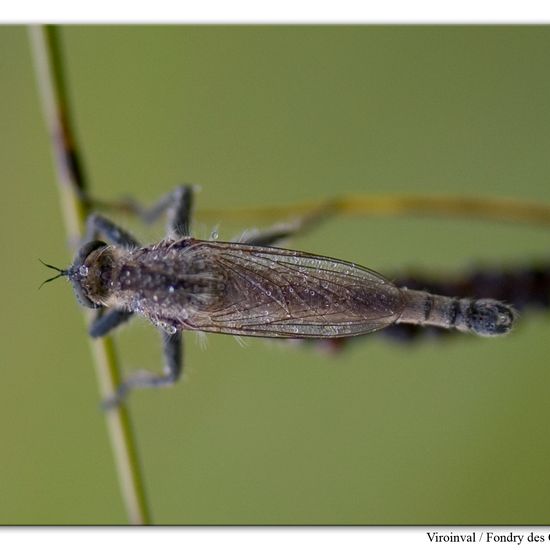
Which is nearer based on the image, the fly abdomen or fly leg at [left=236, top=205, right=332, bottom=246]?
the fly abdomen

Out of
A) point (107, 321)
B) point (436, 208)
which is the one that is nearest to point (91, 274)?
point (107, 321)

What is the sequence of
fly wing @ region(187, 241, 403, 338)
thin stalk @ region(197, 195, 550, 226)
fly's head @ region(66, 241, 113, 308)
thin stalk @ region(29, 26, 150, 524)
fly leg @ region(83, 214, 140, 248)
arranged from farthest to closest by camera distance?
fly leg @ region(83, 214, 140, 248) < fly's head @ region(66, 241, 113, 308) < fly wing @ region(187, 241, 403, 338) < thin stalk @ region(197, 195, 550, 226) < thin stalk @ region(29, 26, 150, 524)

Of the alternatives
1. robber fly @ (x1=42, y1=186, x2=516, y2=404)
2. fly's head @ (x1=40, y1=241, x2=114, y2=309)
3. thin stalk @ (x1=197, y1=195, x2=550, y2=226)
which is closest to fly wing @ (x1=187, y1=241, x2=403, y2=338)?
robber fly @ (x1=42, y1=186, x2=516, y2=404)

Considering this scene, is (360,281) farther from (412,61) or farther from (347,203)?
(412,61)

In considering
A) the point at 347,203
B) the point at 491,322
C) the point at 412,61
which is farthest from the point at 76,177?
the point at 412,61

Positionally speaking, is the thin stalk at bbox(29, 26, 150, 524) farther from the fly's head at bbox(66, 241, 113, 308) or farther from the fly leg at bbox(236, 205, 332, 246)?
the fly leg at bbox(236, 205, 332, 246)

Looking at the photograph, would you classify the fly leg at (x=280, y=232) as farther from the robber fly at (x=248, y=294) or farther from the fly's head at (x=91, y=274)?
the fly's head at (x=91, y=274)

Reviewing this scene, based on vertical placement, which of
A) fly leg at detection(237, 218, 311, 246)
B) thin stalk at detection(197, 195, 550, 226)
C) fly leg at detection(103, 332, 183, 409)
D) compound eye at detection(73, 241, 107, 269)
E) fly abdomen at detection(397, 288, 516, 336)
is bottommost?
fly abdomen at detection(397, 288, 516, 336)

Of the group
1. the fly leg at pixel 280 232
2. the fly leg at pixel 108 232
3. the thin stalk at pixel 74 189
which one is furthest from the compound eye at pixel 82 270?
the fly leg at pixel 280 232

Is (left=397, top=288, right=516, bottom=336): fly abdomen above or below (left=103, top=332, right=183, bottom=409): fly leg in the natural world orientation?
below
